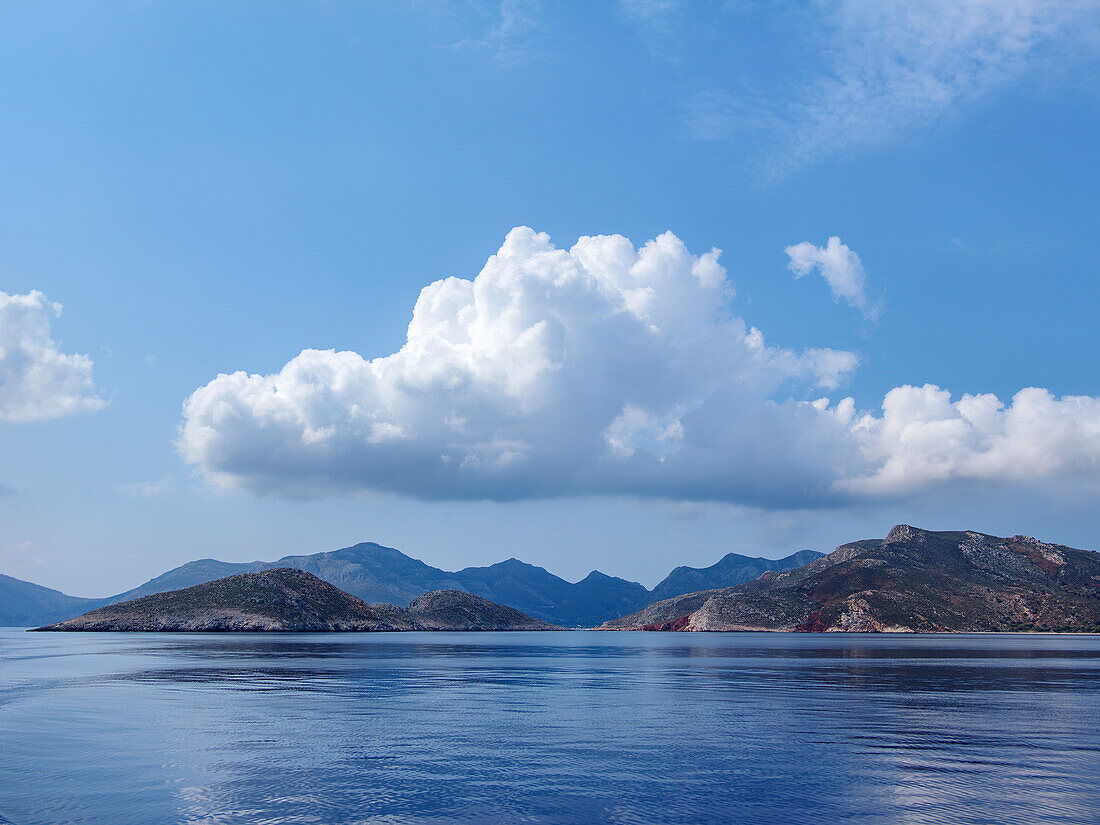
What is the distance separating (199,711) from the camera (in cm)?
5866

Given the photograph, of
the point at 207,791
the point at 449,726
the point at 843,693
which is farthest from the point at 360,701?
the point at 843,693

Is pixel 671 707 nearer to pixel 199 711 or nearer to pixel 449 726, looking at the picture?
pixel 449 726

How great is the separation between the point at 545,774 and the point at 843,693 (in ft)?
166

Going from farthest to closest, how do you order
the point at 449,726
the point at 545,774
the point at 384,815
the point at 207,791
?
1. the point at 449,726
2. the point at 545,774
3. the point at 207,791
4. the point at 384,815

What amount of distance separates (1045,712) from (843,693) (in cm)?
1904

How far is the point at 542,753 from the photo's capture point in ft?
139

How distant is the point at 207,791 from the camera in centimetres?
3359

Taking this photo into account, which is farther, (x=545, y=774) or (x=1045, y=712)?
(x=1045, y=712)

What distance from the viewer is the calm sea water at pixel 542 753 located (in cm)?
3078

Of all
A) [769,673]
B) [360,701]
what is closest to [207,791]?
[360,701]

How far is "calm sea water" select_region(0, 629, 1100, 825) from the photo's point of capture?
30.8 meters

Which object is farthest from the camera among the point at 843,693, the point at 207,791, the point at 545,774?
the point at 843,693

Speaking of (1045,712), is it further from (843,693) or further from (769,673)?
(769,673)

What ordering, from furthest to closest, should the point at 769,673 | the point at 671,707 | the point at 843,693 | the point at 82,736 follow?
the point at 769,673 → the point at 843,693 → the point at 671,707 → the point at 82,736
